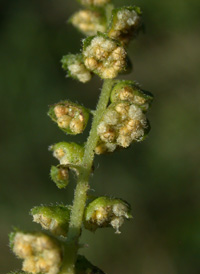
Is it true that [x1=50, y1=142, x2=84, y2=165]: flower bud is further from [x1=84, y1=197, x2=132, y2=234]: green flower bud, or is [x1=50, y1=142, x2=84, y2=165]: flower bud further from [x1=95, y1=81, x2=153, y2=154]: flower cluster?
[x1=84, y1=197, x2=132, y2=234]: green flower bud

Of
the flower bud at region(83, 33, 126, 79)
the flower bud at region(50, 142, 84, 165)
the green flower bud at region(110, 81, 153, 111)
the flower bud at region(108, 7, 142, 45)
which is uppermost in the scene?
the flower bud at region(108, 7, 142, 45)

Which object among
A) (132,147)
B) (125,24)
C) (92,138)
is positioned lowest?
(92,138)

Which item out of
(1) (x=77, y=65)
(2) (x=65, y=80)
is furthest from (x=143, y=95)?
(2) (x=65, y=80)

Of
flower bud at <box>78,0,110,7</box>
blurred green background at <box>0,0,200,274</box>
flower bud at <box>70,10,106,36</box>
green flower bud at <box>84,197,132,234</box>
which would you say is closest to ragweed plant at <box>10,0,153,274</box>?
green flower bud at <box>84,197,132,234</box>

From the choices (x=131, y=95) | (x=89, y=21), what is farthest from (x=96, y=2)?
(x=131, y=95)

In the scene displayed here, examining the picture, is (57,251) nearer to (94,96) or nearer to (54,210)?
(54,210)

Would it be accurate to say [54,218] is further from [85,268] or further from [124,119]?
[124,119]
